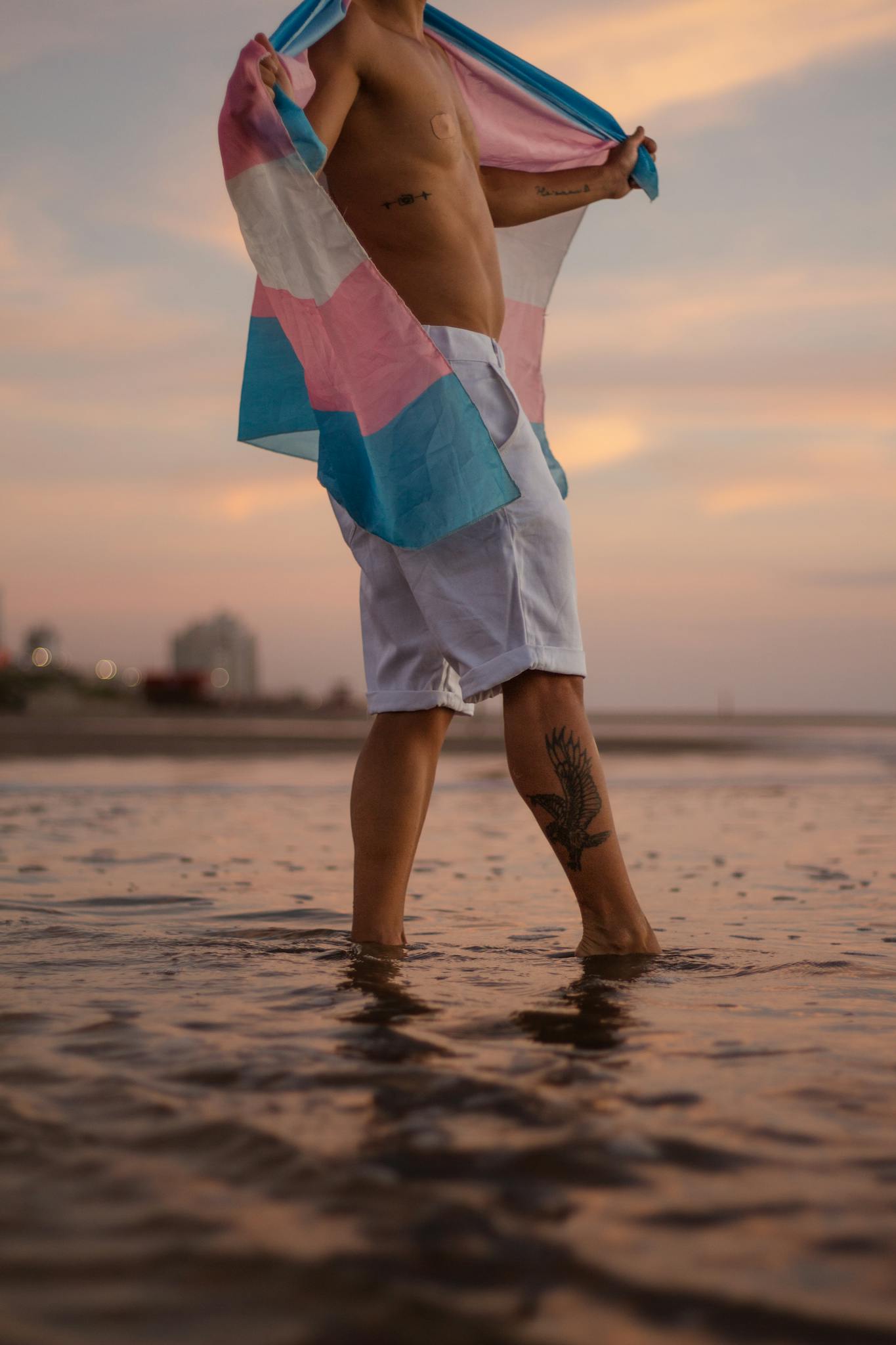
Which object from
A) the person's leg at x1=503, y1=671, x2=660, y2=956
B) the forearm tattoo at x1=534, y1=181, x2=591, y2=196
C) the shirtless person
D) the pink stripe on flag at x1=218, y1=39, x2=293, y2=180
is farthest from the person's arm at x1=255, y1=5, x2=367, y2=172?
the person's leg at x1=503, y1=671, x2=660, y2=956

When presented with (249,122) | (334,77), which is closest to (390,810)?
(249,122)

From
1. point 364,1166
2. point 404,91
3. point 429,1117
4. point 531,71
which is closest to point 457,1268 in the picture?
point 364,1166

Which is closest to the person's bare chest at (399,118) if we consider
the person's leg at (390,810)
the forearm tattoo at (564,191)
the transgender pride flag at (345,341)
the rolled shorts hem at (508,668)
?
the transgender pride flag at (345,341)

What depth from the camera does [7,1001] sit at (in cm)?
208

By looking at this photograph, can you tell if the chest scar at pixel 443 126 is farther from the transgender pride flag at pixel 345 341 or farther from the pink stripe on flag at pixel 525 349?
the pink stripe on flag at pixel 525 349

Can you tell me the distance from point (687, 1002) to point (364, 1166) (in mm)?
938

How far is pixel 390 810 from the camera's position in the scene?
9.02ft

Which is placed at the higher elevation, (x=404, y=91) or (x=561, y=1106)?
(x=404, y=91)

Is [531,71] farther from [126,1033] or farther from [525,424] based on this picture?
[126,1033]

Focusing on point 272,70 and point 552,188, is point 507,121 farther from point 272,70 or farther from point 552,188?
point 272,70

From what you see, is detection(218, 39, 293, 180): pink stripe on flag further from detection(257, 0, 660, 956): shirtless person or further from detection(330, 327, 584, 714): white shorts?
detection(330, 327, 584, 714): white shorts

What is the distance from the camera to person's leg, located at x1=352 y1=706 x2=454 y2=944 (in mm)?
2715

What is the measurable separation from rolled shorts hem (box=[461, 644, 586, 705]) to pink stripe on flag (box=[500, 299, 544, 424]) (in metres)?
1.01

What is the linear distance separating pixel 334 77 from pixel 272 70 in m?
0.21
